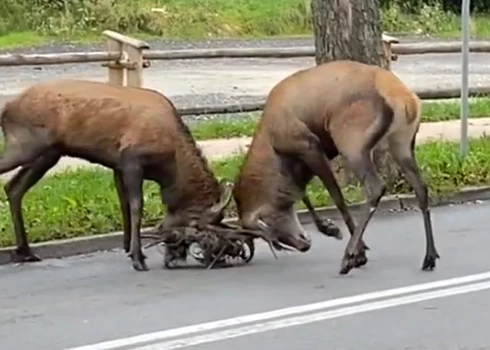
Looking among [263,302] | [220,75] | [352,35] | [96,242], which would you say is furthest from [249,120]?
[220,75]

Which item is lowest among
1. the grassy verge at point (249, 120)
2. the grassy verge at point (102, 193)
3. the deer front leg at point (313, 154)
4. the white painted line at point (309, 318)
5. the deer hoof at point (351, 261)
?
the grassy verge at point (249, 120)

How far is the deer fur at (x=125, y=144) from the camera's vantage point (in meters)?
9.30

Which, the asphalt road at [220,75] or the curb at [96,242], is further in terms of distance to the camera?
the asphalt road at [220,75]

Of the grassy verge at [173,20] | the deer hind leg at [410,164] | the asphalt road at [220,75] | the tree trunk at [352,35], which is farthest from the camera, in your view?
the grassy verge at [173,20]

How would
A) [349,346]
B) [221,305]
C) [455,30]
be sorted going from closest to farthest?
[349,346], [221,305], [455,30]

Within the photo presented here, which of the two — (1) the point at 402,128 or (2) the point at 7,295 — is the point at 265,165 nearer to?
(1) the point at 402,128

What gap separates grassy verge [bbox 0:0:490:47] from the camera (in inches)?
1342

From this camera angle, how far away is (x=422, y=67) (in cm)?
2727

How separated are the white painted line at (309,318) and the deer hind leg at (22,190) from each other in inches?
98.6

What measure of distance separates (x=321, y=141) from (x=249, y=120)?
282 inches

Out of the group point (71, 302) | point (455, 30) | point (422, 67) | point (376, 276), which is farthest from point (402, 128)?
point (455, 30)

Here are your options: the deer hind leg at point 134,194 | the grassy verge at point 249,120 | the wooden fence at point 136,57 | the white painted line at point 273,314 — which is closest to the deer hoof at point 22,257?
the deer hind leg at point 134,194

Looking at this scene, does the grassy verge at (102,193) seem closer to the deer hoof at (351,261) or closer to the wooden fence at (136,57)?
the deer hoof at (351,261)

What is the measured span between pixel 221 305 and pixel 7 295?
4.35 ft
